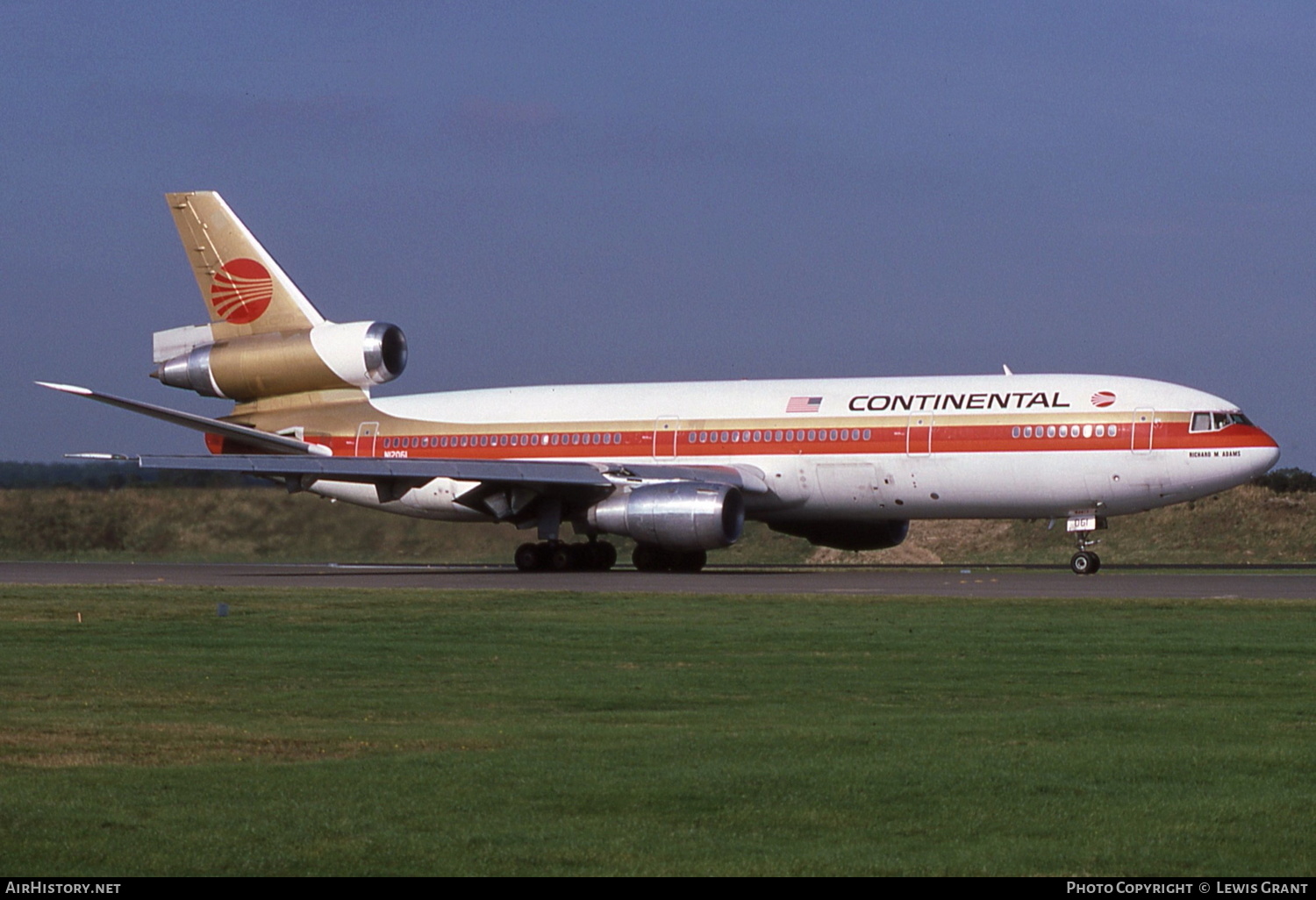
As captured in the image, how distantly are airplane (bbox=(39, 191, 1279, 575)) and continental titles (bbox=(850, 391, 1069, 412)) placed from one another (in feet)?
0.15

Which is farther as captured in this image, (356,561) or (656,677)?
(356,561)

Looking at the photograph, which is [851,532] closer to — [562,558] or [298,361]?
[562,558]

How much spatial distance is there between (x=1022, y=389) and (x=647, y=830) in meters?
26.5

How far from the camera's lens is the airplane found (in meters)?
32.5

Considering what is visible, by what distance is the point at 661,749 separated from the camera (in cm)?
1042

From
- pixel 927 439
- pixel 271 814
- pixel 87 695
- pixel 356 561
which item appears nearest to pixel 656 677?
pixel 87 695

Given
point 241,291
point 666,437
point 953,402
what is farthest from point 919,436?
point 241,291

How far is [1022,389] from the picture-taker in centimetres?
3341

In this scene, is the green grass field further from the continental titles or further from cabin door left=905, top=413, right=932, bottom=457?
cabin door left=905, top=413, right=932, bottom=457

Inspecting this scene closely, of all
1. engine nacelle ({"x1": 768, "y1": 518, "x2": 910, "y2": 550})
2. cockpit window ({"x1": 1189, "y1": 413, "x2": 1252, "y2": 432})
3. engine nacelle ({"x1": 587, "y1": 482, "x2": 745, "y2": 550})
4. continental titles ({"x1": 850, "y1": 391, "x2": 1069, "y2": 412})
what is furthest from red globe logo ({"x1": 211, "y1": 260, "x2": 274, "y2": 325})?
cockpit window ({"x1": 1189, "y1": 413, "x2": 1252, "y2": 432})

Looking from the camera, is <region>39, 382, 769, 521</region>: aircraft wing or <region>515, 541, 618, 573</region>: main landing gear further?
<region>515, 541, 618, 573</region>: main landing gear

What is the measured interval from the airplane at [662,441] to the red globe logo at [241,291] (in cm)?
6

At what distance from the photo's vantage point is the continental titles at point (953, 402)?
33.0 m
